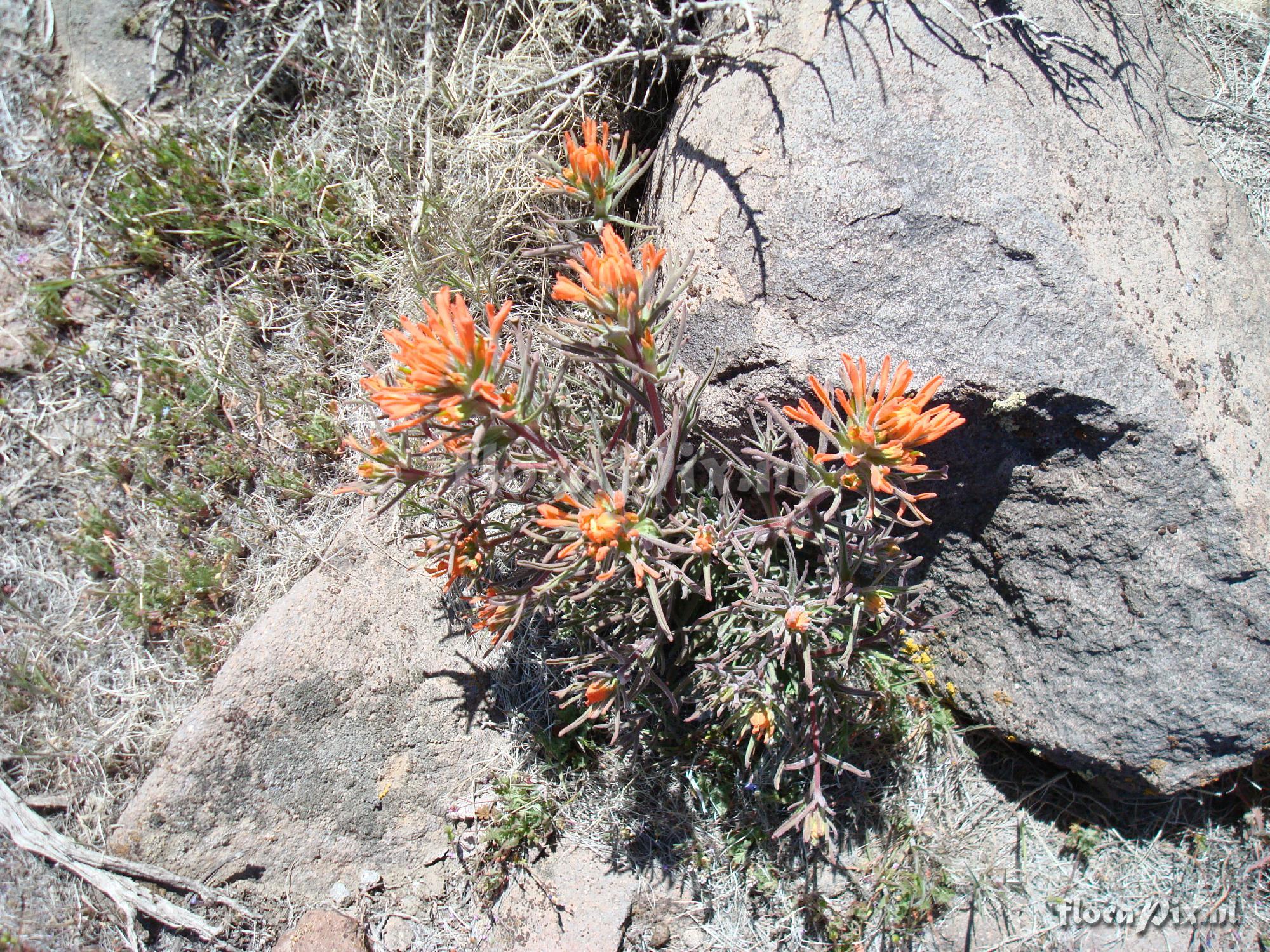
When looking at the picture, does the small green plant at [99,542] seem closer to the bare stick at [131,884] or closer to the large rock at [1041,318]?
the bare stick at [131,884]

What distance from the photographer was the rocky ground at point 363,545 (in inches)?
109

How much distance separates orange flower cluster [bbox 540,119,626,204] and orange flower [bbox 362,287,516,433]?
63cm

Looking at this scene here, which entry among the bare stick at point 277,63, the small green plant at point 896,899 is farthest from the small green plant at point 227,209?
the small green plant at point 896,899

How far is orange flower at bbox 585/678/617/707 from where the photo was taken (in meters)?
2.29

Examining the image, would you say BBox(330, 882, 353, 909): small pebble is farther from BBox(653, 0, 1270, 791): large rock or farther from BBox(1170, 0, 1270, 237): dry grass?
BBox(1170, 0, 1270, 237): dry grass

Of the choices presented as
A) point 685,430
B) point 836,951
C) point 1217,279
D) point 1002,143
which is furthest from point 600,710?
point 1217,279

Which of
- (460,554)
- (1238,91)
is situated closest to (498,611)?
(460,554)

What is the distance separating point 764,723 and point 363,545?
1.68 meters

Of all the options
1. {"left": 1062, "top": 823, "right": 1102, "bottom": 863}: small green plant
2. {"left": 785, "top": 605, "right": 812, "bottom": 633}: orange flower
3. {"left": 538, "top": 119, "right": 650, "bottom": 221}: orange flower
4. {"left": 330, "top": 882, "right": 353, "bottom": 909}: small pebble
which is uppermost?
{"left": 538, "top": 119, "right": 650, "bottom": 221}: orange flower

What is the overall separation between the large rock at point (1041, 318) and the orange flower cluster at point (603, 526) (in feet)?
2.44

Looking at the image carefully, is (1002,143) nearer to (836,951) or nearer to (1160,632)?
(1160,632)

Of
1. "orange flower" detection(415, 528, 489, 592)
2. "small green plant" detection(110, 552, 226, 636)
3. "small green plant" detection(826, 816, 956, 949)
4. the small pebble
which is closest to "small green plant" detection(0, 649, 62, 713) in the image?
"small green plant" detection(110, 552, 226, 636)

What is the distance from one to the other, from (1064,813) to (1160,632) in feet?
3.04

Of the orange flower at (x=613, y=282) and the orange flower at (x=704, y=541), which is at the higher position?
the orange flower at (x=613, y=282)
